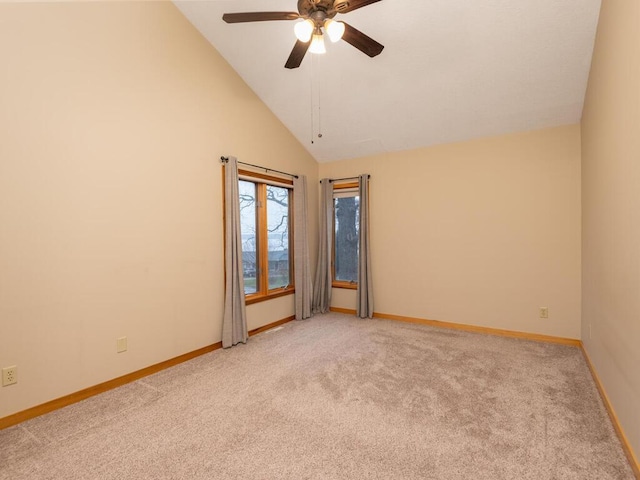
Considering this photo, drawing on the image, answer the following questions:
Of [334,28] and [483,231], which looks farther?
[483,231]

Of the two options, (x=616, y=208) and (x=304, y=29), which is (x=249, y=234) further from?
(x=616, y=208)

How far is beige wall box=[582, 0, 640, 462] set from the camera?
1.60 meters

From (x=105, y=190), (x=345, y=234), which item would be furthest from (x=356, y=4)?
(x=345, y=234)

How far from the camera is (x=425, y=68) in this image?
318 centimetres

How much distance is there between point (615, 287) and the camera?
1.99m

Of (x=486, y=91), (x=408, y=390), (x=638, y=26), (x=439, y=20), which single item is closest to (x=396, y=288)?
(x=408, y=390)

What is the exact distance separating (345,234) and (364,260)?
1.97ft

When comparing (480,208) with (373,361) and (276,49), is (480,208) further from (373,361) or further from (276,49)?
(276,49)

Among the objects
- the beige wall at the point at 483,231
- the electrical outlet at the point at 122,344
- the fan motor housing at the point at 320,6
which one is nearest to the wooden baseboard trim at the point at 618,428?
the beige wall at the point at 483,231

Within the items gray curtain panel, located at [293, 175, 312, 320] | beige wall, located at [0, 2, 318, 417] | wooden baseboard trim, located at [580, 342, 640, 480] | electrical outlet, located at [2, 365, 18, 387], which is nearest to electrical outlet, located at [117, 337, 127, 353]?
A: beige wall, located at [0, 2, 318, 417]

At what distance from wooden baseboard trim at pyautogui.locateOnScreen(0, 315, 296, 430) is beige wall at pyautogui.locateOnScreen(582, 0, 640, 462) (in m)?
3.22

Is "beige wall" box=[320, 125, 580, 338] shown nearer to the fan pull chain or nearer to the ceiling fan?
the fan pull chain

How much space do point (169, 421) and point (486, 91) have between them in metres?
3.92

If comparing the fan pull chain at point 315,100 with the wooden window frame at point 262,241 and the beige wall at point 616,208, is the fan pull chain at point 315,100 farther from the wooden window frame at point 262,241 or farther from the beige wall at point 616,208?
the beige wall at point 616,208
